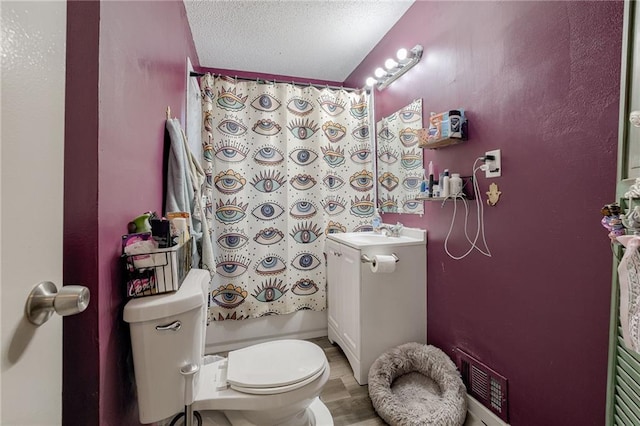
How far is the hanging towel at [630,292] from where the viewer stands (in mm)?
643

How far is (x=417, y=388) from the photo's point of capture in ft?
5.22

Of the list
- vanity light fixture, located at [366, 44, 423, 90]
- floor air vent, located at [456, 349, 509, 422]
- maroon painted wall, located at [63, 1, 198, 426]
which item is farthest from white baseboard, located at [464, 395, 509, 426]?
vanity light fixture, located at [366, 44, 423, 90]

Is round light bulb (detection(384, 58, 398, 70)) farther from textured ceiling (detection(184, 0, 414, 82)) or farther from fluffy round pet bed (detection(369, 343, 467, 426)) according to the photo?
fluffy round pet bed (detection(369, 343, 467, 426))

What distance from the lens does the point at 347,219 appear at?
7.84ft

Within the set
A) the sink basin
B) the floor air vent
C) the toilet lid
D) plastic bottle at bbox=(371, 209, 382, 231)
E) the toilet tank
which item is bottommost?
the floor air vent

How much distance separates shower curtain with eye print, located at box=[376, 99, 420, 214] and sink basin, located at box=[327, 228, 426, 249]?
6.1 inches

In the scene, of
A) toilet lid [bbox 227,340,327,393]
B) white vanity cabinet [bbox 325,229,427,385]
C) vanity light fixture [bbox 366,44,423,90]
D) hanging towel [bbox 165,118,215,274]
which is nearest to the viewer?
toilet lid [bbox 227,340,327,393]

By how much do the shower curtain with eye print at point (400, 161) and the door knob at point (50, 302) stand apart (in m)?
1.80

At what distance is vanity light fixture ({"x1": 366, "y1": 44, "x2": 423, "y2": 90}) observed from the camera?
188cm

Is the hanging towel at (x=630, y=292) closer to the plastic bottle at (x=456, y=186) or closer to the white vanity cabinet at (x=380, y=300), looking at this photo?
the plastic bottle at (x=456, y=186)

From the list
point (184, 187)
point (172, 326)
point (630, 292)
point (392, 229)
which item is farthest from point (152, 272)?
point (392, 229)

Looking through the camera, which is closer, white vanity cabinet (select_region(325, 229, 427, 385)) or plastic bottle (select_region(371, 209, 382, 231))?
white vanity cabinet (select_region(325, 229, 427, 385))

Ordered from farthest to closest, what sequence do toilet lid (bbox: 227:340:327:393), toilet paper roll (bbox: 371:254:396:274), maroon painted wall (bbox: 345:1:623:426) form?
1. toilet paper roll (bbox: 371:254:396:274)
2. toilet lid (bbox: 227:340:327:393)
3. maroon painted wall (bbox: 345:1:623:426)

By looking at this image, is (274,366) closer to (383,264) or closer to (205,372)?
(205,372)
